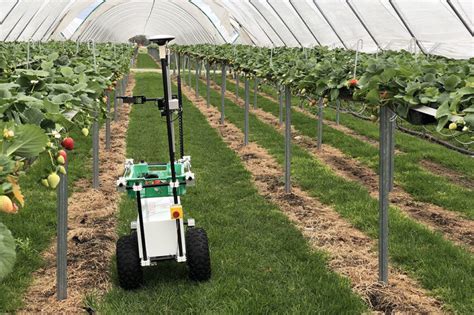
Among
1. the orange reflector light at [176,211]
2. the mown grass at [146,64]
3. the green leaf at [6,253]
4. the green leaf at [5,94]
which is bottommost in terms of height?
the mown grass at [146,64]

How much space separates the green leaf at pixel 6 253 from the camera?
1.49 metres

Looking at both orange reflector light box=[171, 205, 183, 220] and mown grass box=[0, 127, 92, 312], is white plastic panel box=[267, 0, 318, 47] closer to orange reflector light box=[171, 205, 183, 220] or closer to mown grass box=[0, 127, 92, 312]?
mown grass box=[0, 127, 92, 312]

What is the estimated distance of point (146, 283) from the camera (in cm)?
427

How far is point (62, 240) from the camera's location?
3916 mm

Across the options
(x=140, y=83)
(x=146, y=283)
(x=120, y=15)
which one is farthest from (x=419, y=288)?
(x=120, y=15)

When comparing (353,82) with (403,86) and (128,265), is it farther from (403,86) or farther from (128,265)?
(128,265)

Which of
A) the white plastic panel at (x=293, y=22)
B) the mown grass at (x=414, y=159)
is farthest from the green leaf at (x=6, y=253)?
the white plastic panel at (x=293, y=22)

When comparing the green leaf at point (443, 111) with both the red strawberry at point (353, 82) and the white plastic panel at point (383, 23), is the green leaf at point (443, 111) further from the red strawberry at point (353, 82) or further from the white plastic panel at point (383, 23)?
the white plastic panel at point (383, 23)

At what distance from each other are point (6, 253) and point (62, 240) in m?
2.50

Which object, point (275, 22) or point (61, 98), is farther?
point (275, 22)

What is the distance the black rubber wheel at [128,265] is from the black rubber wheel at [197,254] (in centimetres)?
37

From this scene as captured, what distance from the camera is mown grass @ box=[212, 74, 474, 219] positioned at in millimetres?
6578

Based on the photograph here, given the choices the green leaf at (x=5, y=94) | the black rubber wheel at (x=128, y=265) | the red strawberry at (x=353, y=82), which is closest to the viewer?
the green leaf at (x=5, y=94)

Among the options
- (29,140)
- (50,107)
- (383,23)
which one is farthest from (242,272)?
(383,23)
